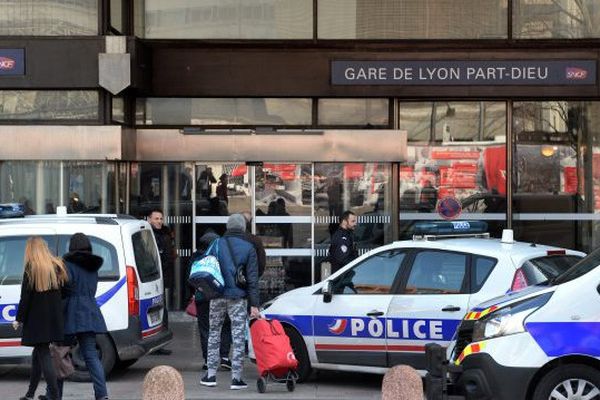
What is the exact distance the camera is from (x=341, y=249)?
12.9 metres

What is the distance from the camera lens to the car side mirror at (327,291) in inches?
386

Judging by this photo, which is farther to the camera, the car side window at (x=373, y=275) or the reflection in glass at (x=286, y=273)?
the reflection in glass at (x=286, y=273)

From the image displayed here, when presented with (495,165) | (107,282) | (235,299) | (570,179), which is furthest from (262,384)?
(570,179)

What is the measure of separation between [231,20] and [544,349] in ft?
30.6

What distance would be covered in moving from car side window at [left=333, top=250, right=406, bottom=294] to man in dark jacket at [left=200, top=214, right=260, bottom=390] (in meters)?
0.90

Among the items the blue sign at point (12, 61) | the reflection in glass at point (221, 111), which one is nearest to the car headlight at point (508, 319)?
the reflection in glass at point (221, 111)

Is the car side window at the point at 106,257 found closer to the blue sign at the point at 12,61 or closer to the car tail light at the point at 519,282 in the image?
the car tail light at the point at 519,282

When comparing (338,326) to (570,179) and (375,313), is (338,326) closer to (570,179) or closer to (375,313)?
(375,313)

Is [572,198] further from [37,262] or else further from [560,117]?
[37,262]

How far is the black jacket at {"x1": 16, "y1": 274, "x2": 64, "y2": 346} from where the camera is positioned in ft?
28.3

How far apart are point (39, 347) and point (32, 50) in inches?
252

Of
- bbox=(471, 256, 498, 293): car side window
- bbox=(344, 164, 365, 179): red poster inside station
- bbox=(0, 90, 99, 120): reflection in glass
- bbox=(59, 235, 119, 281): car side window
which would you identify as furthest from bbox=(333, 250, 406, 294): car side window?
bbox=(0, 90, 99, 120): reflection in glass

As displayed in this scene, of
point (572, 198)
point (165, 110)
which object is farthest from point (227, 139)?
point (572, 198)

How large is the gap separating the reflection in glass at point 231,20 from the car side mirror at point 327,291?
20.4ft
